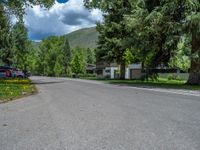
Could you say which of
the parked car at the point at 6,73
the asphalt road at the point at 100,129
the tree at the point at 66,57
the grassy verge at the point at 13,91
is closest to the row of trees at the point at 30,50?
the tree at the point at 66,57

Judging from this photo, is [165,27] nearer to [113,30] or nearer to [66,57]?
[113,30]

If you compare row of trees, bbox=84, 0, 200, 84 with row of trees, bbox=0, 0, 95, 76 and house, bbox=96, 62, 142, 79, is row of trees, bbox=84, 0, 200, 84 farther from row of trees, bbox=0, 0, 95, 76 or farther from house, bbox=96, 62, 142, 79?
house, bbox=96, 62, 142, 79

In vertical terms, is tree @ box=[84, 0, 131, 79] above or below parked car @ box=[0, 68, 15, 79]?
above

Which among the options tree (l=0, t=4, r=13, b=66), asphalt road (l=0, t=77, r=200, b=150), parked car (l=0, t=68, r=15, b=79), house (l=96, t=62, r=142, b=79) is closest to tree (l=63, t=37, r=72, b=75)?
house (l=96, t=62, r=142, b=79)

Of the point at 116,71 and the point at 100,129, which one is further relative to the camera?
the point at 116,71

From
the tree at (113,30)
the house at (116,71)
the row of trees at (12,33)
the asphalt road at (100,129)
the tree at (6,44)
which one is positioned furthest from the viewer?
the house at (116,71)

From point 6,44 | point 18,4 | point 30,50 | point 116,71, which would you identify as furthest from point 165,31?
point 30,50

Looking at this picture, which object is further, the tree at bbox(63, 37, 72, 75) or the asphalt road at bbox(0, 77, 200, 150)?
the tree at bbox(63, 37, 72, 75)

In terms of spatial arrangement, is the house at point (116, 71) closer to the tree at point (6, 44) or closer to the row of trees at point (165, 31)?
the tree at point (6, 44)

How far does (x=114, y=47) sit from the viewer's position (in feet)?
182

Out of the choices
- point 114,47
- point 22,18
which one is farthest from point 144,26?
point 114,47

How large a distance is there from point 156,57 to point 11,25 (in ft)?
117

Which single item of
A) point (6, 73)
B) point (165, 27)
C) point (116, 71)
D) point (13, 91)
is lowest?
point (13, 91)

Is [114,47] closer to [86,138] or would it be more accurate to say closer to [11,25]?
[11,25]
